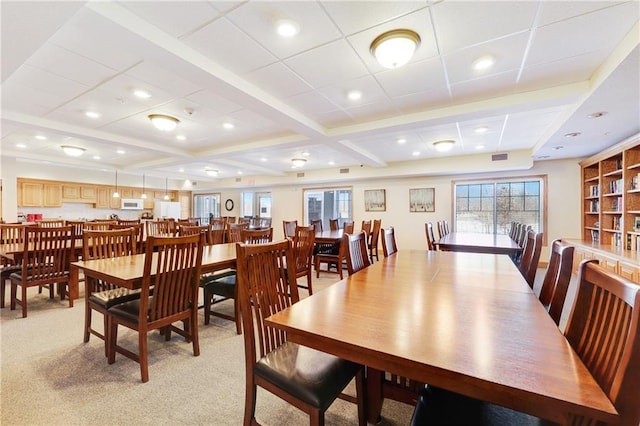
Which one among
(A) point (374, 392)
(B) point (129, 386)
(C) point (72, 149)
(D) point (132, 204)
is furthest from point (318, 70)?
(D) point (132, 204)

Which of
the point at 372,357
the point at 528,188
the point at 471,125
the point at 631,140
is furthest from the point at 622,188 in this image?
the point at 372,357

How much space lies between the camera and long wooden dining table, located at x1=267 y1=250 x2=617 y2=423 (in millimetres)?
738

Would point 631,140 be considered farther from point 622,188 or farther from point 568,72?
point 568,72

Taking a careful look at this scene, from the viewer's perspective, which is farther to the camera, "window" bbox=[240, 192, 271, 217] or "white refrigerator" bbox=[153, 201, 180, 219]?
"window" bbox=[240, 192, 271, 217]

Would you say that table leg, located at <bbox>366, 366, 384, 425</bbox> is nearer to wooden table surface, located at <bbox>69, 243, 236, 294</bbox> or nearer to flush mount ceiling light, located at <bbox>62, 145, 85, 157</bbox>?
wooden table surface, located at <bbox>69, 243, 236, 294</bbox>

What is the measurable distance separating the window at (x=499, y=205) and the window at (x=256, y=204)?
20.3 feet

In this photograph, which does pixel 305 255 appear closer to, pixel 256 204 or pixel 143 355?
pixel 143 355

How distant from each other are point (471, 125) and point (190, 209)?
34.6 ft

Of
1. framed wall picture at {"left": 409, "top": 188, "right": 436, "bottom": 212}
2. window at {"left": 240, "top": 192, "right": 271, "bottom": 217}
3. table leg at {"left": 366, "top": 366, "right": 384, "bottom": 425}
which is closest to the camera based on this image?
table leg at {"left": 366, "top": 366, "right": 384, "bottom": 425}

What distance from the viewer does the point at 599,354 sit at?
881mm

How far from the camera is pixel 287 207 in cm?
962

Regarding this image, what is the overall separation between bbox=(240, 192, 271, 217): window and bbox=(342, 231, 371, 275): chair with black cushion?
7.98m

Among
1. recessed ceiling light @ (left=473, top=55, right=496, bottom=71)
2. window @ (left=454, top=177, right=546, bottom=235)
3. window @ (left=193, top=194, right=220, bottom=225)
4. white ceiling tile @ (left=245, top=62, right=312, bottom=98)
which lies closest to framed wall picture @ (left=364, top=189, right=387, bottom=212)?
window @ (left=454, top=177, right=546, bottom=235)

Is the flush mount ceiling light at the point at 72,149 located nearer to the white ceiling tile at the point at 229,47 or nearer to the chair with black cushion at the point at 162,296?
the white ceiling tile at the point at 229,47
